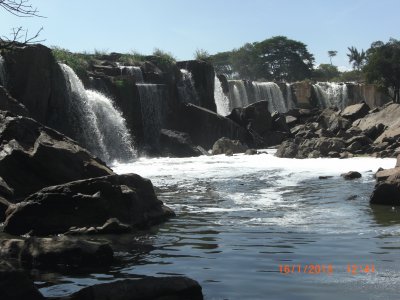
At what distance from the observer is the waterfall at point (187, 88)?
40156mm

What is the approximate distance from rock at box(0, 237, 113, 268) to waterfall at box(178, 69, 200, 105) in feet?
106

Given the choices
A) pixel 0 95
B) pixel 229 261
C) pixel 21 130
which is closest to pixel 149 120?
pixel 0 95

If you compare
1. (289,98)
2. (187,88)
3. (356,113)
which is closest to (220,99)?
(187,88)

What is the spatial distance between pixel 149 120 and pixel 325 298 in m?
30.2

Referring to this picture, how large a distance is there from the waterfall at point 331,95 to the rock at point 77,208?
53487 millimetres

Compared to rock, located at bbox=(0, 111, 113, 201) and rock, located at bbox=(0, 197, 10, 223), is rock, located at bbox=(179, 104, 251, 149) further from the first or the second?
rock, located at bbox=(0, 197, 10, 223)

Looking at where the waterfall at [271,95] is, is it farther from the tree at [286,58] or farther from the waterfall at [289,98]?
the tree at [286,58]

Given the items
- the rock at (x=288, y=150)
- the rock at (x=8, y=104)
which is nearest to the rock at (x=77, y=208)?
the rock at (x=8, y=104)

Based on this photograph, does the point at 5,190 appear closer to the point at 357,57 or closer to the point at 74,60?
the point at 74,60

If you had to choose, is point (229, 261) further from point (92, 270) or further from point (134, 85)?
point (134, 85)

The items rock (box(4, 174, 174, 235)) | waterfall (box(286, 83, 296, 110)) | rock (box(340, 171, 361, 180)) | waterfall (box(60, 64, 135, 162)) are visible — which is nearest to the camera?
rock (box(4, 174, 174, 235))

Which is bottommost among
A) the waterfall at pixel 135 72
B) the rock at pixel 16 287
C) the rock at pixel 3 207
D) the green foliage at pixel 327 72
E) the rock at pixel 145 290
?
the rock at pixel 145 290

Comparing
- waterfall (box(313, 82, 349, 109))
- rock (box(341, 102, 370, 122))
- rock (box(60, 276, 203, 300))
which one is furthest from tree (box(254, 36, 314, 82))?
rock (box(60, 276, 203, 300))
